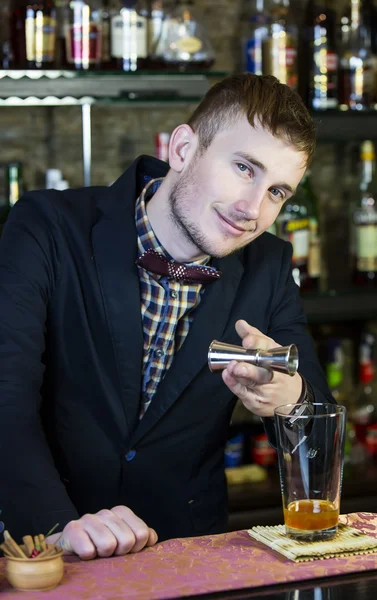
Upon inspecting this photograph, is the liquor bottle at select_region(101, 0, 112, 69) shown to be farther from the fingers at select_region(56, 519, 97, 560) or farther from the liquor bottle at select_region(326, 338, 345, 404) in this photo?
the fingers at select_region(56, 519, 97, 560)

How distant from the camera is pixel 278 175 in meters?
1.62

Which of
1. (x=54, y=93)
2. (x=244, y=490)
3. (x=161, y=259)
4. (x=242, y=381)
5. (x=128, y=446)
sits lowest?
(x=244, y=490)

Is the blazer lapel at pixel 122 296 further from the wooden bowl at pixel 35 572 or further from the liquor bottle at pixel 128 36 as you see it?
the liquor bottle at pixel 128 36

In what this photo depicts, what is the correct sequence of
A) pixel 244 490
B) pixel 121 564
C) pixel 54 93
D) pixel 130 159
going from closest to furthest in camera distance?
pixel 121 564
pixel 54 93
pixel 244 490
pixel 130 159

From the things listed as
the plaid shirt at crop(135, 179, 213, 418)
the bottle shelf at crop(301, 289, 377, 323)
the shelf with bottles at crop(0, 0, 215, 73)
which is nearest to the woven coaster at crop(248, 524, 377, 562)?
the plaid shirt at crop(135, 179, 213, 418)

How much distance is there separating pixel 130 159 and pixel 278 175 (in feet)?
4.06

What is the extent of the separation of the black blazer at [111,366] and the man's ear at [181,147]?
0.12m

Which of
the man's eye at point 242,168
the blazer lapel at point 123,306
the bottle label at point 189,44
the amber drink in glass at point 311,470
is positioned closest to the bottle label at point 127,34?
the bottle label at point 189,44

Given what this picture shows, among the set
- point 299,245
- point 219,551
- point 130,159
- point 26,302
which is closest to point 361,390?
point 299,245

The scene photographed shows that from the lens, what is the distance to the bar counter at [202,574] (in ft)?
3.57

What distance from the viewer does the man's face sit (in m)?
1.62

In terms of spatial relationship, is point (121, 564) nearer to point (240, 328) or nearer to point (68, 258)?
point (240, 328)

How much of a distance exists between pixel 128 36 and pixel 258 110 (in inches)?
37.2

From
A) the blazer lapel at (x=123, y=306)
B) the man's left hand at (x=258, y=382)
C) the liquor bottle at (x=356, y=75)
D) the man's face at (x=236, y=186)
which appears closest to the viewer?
the man's left hand at (x=258, y=382)
